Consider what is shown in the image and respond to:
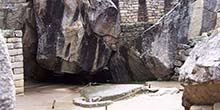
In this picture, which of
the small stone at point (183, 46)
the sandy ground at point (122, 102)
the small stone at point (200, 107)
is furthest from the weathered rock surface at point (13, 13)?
the small stone at point (200, 107)

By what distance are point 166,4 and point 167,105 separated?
7.04m

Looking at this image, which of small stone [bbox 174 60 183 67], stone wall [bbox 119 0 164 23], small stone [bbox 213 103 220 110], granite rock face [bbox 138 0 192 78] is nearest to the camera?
small stone [bbox 213 103 220 110]

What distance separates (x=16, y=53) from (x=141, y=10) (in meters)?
5.66

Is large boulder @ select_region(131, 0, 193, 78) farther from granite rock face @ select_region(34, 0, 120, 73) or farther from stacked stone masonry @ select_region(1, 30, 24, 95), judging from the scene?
stacked stone masonry @ select_region(1, 30, 24, 95)

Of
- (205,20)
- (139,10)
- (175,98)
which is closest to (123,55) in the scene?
(139,10)

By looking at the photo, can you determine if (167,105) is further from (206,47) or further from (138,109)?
(206,47)

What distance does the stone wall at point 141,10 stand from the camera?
11531 mm

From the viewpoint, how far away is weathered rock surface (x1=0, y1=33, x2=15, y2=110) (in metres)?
1.24

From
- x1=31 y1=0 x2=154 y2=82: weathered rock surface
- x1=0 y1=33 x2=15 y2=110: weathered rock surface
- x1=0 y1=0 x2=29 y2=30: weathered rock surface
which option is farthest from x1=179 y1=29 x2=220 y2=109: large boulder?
x1=0 y1=0 x2=29 y2=30: weathered rock surface

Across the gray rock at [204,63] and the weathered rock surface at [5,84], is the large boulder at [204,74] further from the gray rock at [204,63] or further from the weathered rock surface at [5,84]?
the weathered rock surface at [5,84]

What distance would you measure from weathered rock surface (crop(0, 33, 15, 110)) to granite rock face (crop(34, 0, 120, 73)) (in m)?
8.27

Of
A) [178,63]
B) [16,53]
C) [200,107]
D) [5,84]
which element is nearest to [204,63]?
[200,107]

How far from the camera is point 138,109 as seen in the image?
18.2 ft

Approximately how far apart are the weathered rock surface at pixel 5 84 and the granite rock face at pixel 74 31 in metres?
8.27
